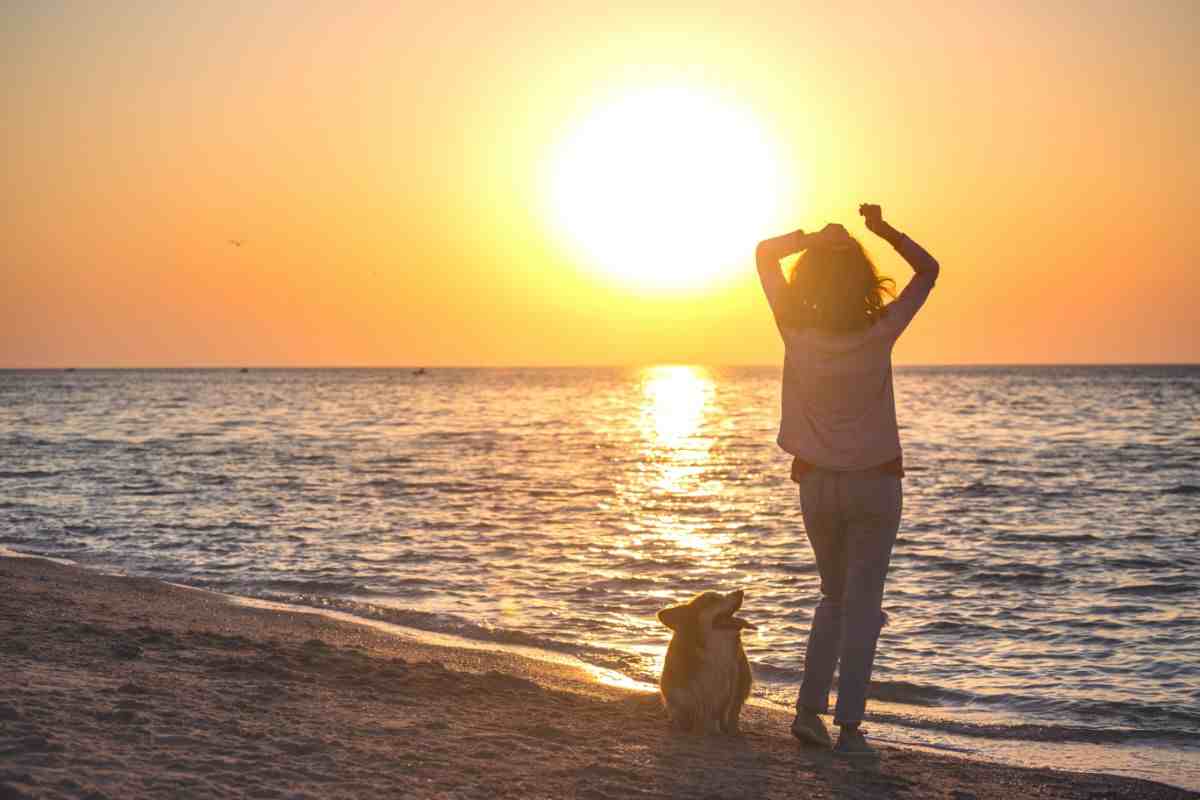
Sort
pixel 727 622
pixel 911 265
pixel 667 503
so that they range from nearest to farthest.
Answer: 1. pixel 911 265
2. pixel 727 622
3. pixel 667 503

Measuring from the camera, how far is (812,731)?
18.5 feet

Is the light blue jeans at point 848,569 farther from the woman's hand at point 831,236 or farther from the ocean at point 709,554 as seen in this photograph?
the ocean at point 709,554

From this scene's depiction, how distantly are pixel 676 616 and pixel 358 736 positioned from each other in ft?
5.40

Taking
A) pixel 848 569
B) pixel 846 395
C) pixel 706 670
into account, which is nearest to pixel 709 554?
pixel 706 670

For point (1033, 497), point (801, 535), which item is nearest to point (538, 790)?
point (801, 535)

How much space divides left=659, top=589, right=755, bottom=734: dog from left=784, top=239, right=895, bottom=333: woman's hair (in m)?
1.49

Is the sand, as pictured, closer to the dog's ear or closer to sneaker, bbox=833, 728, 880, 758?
sneaker, bbox=833, 728, 880, 758

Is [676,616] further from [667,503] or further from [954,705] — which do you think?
[667,503]

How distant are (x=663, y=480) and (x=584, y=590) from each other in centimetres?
1514

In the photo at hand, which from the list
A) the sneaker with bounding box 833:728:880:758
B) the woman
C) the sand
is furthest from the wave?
the woman

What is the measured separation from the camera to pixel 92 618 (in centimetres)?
798

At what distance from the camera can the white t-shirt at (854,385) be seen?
5035mm

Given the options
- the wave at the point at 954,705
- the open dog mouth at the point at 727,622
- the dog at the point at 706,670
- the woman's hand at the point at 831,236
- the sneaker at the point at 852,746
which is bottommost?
the wave at the point at 954,705

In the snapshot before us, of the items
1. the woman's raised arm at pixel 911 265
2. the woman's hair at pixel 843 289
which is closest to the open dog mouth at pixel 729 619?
the woman's hair at pixel 843 289
